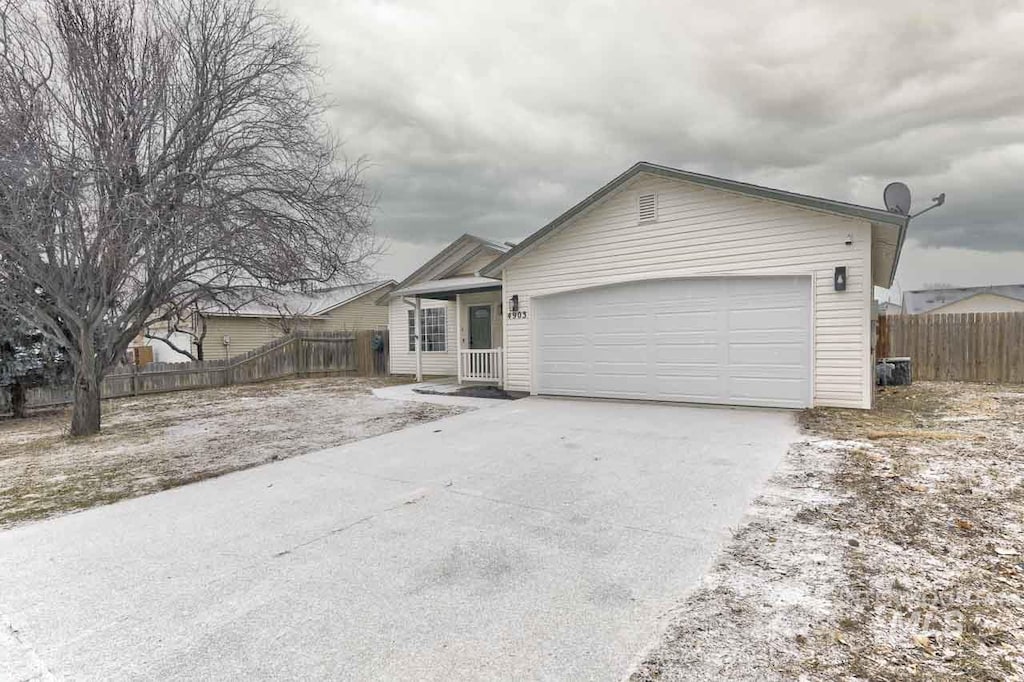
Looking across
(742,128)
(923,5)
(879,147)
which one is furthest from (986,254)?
(923,5)

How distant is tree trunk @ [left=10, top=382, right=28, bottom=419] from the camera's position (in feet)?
34.6

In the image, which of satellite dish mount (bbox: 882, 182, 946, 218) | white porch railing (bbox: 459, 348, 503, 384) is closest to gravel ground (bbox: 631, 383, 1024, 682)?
satellite dish mount (bbox: 882, 182, 946, 218)

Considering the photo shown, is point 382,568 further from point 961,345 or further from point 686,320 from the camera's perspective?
point 961,345

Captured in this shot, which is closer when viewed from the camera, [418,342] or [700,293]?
[700,293]

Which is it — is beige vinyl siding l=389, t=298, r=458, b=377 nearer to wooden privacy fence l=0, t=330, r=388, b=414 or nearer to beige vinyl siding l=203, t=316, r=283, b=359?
wooden privacy fence l=0, t=330, r=388, b=414

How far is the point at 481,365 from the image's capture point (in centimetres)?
1306

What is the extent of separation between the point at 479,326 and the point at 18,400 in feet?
34.7

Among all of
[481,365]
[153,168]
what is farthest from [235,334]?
[153,168]

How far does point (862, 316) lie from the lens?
299 inches

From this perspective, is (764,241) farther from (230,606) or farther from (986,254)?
(986,254)

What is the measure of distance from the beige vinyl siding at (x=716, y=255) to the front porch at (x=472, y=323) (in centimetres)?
182

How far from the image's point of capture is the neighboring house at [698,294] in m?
7.78

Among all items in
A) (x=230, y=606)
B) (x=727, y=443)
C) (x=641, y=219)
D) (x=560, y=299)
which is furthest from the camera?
(x=560, y=299)

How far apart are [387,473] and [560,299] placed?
20.6 feet
